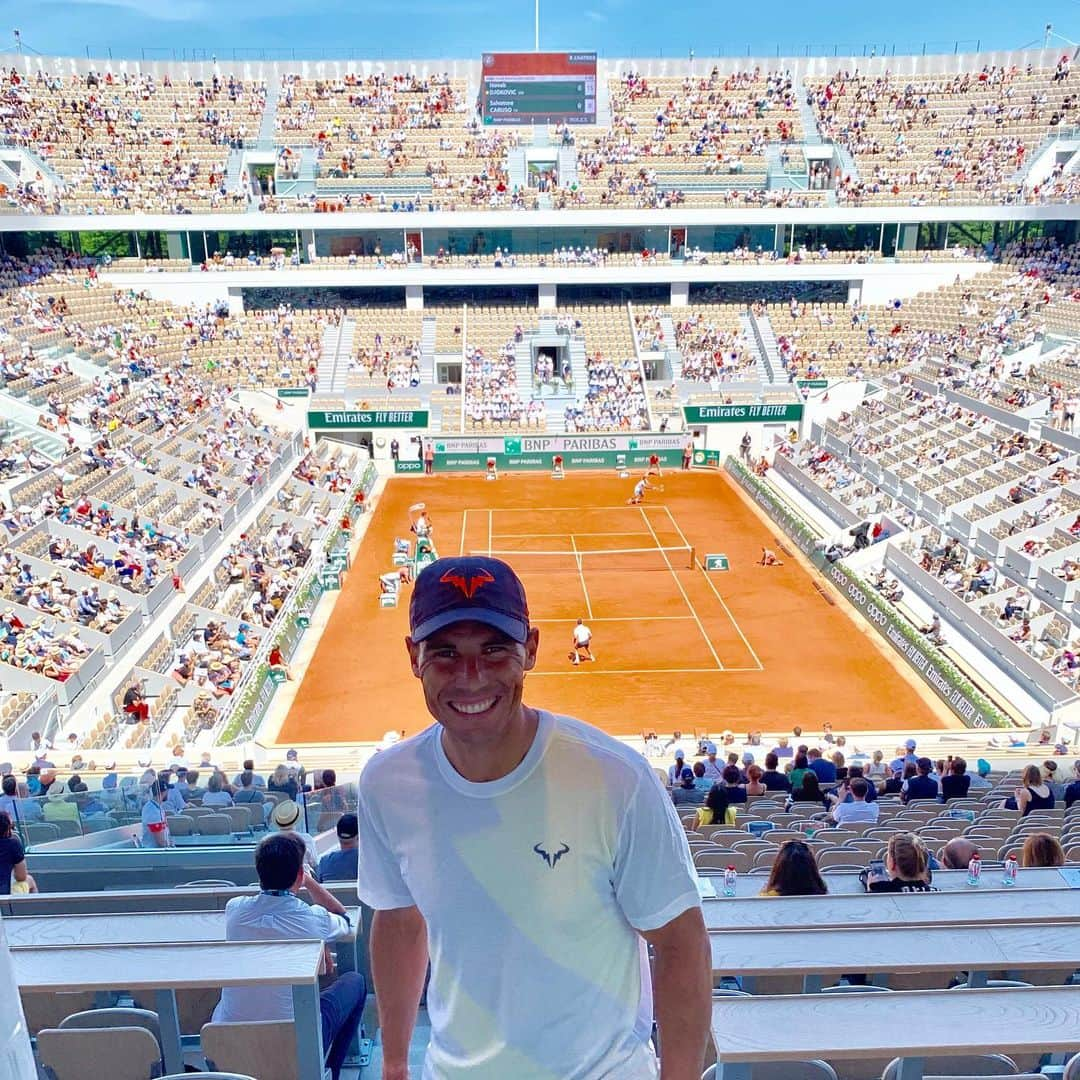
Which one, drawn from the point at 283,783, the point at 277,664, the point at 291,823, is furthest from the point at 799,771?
the point at 277,664

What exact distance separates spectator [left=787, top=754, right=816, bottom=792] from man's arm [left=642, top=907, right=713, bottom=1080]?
31.9 ft

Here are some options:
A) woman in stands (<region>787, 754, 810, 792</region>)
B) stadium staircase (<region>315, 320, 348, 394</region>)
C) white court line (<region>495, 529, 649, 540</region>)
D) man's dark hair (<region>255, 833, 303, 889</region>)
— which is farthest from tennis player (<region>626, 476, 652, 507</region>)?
man's dark hair (<region>255, 833, 303, 889</region>)

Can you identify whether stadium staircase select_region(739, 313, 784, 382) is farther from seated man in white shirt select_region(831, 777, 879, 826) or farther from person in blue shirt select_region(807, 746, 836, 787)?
seated man in white shirt select_region(831, 777, 879, 826)

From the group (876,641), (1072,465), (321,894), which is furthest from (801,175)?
(321,894)

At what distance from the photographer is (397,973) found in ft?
8.92

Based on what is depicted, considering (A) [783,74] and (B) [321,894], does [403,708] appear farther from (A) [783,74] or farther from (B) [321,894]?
(A) [783,74]

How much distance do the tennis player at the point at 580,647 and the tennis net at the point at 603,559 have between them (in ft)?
18.4

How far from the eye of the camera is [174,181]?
46219mm

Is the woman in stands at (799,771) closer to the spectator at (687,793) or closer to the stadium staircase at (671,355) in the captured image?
the spectator at (687,793)

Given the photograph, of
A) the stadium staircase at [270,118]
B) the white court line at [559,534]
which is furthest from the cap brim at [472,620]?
the stadium staircase at [270,118]

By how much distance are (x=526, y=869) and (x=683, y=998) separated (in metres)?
0.48

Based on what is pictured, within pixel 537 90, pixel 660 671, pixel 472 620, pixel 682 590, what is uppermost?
pixel 537 90

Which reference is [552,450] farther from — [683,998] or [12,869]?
[683,998]

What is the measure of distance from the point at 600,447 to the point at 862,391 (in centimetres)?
1090
